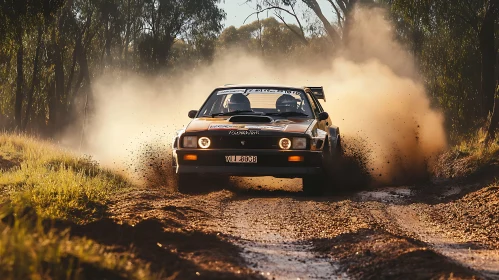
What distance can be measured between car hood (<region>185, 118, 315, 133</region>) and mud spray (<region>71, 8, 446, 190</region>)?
2.10 m

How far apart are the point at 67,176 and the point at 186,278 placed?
7.34 meters

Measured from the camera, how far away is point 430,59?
1297 inches

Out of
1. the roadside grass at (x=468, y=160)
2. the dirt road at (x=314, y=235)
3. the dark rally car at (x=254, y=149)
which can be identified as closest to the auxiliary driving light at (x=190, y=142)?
the dark rally car at (x=254, y=149)

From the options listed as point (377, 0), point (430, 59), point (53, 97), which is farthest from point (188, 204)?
point (377, 0)

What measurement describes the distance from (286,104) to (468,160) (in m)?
6.30

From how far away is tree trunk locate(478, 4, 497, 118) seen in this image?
2208cm

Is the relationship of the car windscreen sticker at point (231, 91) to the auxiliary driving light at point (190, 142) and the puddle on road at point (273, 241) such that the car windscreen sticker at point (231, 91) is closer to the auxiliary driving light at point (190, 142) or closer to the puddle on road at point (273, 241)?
Result: the auxiliary driving light at point (190, 142)

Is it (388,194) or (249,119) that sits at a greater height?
(249,119)

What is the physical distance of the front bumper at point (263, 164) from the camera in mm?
11875

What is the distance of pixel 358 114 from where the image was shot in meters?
24.2

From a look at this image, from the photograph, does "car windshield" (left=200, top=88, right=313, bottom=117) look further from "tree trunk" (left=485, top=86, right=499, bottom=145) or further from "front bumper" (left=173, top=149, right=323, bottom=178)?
"tree trunk" (left=485, top=86, right=499, bottom=145)

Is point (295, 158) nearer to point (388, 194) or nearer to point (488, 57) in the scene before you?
point (388, 194)

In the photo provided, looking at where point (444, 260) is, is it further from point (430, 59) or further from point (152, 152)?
point (430, 59)

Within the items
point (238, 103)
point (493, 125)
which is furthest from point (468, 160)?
point (238, 103)
